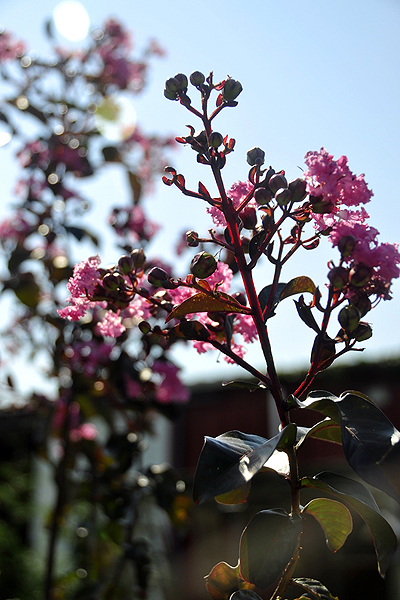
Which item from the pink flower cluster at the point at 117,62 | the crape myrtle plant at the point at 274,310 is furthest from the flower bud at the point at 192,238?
the pink flower cluster at the point at 117,62

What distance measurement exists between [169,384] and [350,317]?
1.04 meters

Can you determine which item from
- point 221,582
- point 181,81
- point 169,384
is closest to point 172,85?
point 181,81

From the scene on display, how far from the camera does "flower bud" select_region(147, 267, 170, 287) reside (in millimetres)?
548

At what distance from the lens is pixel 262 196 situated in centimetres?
52

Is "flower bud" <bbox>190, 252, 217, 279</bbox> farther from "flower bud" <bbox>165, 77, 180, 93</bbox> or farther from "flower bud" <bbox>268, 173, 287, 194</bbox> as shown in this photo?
"flower bud" <bbox>165, 77, 180, 93</bbox>

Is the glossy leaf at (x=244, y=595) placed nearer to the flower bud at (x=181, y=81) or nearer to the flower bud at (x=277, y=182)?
the flower bud at (x=277, y=182)

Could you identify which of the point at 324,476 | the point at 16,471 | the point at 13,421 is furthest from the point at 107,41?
the point at 16,471

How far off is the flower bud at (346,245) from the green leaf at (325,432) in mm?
178

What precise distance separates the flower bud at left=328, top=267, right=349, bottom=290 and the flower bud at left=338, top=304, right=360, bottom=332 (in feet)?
0.08

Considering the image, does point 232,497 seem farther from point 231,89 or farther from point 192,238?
point 231,89

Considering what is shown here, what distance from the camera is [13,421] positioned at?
4922 millimetres

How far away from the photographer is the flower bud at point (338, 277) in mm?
465

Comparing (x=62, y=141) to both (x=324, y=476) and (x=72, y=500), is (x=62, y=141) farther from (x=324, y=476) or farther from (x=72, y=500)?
(x=324, y=476)

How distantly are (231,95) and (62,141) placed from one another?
1.47 m
